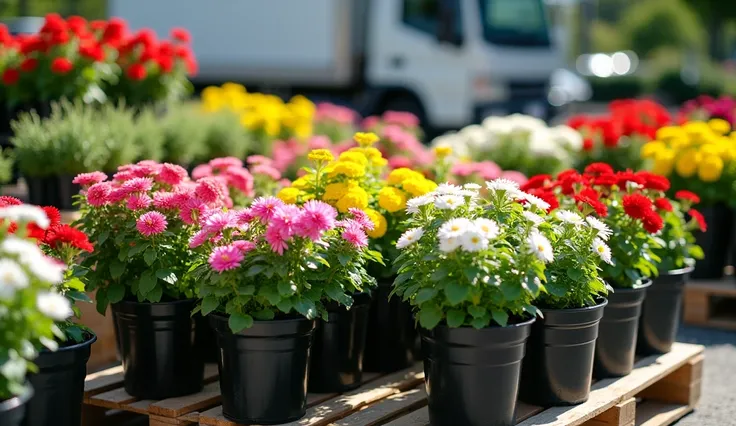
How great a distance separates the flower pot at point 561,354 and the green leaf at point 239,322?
1.01 metres

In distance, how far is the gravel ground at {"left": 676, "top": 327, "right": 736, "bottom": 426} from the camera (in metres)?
4.11

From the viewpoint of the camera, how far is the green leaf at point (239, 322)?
2984mm

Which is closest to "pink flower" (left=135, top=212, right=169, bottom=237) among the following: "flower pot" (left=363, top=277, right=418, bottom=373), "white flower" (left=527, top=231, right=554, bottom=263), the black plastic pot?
the black plastic pot

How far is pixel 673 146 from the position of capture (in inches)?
220

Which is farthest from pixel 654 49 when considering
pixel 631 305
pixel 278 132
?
pixel 631 305

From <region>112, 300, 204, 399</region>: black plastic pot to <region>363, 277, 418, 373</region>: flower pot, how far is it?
73cm

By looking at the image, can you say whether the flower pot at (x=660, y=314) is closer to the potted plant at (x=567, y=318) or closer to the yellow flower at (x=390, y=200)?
the potted plant at (x=567, y=318)

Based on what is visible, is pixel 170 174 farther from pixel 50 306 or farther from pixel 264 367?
pixel 50 306

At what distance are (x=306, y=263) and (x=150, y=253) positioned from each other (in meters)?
0.56

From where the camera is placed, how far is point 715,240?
5555 mm

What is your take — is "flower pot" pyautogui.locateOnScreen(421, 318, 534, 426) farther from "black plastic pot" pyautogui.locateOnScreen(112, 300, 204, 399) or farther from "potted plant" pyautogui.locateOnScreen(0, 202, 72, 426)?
"potted plant" pyautogui.locateOnScreen(0, 202, 72, 426)

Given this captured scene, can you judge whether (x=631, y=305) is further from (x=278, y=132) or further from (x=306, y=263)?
(x=278, y=132)

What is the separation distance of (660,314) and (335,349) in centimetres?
152

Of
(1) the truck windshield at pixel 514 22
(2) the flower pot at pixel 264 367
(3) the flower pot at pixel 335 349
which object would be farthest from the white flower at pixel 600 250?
(1) the truck windshield at pixel 514 22
